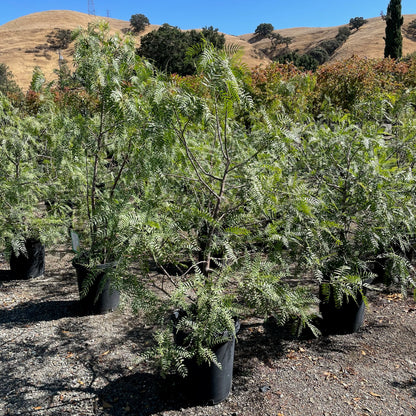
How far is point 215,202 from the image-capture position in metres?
3.31

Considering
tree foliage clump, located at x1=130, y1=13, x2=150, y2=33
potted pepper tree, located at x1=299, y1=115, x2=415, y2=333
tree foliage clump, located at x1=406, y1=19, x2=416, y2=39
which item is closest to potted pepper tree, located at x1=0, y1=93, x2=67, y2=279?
potted pepper tree, located at x1=299, y1=115, x2=415, y2=333

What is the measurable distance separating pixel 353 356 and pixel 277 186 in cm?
193

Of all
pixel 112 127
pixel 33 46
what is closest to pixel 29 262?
pixel 112 127

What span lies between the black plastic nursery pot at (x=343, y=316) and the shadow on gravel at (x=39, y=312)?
9.14ft

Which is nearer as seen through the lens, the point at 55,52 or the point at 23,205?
the point at 23,205

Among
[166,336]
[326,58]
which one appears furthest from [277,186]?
[326,58]

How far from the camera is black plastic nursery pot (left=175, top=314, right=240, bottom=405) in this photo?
2764 mm

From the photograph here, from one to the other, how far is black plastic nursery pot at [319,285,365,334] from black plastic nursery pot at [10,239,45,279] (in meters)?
3.84

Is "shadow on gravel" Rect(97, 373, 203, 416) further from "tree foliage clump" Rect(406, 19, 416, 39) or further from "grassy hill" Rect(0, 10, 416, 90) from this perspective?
"tree foliage clump" Rect(406, 19, 416, 39)

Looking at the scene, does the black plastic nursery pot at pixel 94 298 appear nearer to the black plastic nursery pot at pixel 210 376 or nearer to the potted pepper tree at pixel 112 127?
the potted pepper tree at pixel 112 127

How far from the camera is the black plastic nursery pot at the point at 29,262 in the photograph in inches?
202

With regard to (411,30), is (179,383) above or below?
below

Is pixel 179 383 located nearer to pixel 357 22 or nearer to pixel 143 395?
pixel 143 395

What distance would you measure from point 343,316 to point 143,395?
2.14 meters
